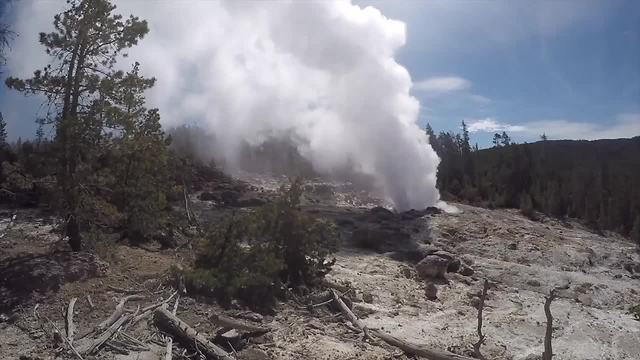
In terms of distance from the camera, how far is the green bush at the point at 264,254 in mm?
11742

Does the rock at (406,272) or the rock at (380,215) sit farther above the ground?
the rock at (380,215)

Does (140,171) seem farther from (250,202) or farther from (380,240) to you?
(250,202)

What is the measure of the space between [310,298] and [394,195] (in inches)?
1053

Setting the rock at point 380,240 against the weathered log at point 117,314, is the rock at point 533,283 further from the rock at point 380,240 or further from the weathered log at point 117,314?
the weathered log at point 117,314

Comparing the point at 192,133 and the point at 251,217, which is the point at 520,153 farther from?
the point at 251,217

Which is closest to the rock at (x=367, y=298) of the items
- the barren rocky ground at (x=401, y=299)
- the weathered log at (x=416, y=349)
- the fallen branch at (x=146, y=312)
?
the barren rocky ground at (x=401, y=299)

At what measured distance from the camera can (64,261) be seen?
10914mm

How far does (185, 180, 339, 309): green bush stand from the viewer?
11742 mm

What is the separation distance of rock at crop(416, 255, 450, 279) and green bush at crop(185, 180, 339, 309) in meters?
4.49

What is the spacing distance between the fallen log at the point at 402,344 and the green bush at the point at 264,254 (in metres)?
1.82

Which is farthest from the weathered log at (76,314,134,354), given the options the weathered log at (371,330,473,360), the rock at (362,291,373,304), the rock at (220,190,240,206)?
the rock at (220,190,240,206)

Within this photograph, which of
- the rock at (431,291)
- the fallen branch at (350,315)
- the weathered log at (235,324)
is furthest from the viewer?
the rock at (431,291)

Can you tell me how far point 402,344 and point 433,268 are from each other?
25.9 feet

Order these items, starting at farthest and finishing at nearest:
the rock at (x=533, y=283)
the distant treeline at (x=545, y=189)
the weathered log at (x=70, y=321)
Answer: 1. the distant treeline at (x=545, y=189)
2. the rock at (x=533, y=283)
3. the weathered log at (x=70, y=321)
